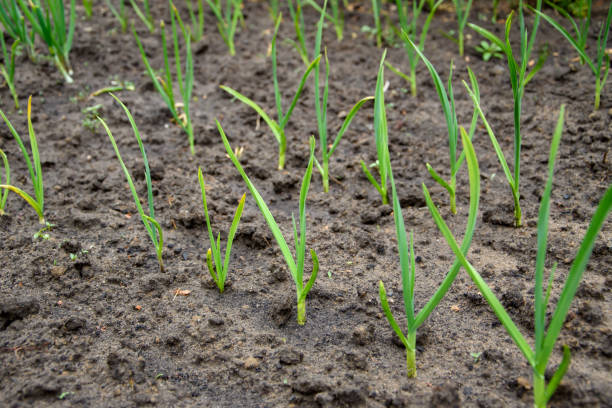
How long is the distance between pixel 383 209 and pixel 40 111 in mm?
1788

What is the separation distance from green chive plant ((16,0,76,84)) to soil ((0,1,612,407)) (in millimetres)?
103

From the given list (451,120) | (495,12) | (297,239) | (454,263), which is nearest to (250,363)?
(297,239)

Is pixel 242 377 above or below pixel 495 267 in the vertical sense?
below

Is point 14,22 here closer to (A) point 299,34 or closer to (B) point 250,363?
(A) point 299,34

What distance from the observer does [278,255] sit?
1934 mm

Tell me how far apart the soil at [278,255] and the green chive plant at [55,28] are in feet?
0.34

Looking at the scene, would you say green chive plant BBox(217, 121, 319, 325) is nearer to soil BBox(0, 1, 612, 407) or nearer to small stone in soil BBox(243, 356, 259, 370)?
soil BBox(0, 1, 612, 407)

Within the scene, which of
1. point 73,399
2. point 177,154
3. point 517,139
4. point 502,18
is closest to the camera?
point 73,399

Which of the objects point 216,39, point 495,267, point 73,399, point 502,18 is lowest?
point 73,399

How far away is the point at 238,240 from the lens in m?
2.02

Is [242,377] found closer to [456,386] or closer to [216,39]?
[456,386]

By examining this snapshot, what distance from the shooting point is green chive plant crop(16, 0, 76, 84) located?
2.62 m

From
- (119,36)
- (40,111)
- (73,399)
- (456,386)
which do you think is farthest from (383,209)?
(119,36)

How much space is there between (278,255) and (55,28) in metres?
1.75
